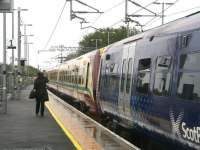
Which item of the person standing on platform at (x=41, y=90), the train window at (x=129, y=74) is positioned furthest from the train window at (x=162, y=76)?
the person standing on platform at (x=41, y=90)

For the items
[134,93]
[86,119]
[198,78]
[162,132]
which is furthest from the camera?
[86,119]

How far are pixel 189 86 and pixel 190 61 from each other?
1.31ft

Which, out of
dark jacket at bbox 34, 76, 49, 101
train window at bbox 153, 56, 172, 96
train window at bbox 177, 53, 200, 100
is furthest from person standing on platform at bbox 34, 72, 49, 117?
train window at bbox 177, 53, 200, 100

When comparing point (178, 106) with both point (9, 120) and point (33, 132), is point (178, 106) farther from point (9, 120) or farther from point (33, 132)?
point (9, 120)

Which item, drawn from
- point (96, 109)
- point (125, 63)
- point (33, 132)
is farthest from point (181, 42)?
point (96, 109)

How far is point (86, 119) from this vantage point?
64.1ft

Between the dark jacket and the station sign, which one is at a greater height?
the station sign

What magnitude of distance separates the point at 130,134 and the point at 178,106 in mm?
6304

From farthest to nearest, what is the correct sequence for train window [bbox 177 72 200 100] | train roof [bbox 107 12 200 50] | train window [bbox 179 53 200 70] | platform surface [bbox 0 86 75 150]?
platform surface [bbox 0 86 75 150]
train roof [bbox 107 12 200 50]
train window [bbox 179 53 200 70]
train window [bbox 177 72 200 100]

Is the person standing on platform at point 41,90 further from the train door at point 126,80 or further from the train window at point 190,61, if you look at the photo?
the train window at point 190,61

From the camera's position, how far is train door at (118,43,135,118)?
14.4m

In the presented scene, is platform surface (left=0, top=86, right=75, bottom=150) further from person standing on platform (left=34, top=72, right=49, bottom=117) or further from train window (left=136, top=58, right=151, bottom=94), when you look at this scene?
train window (left=136, top=58, right=151, bottom=94)

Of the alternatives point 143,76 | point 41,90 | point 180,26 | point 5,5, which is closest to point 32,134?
point 143,76

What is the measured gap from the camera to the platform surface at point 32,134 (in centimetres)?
1288
